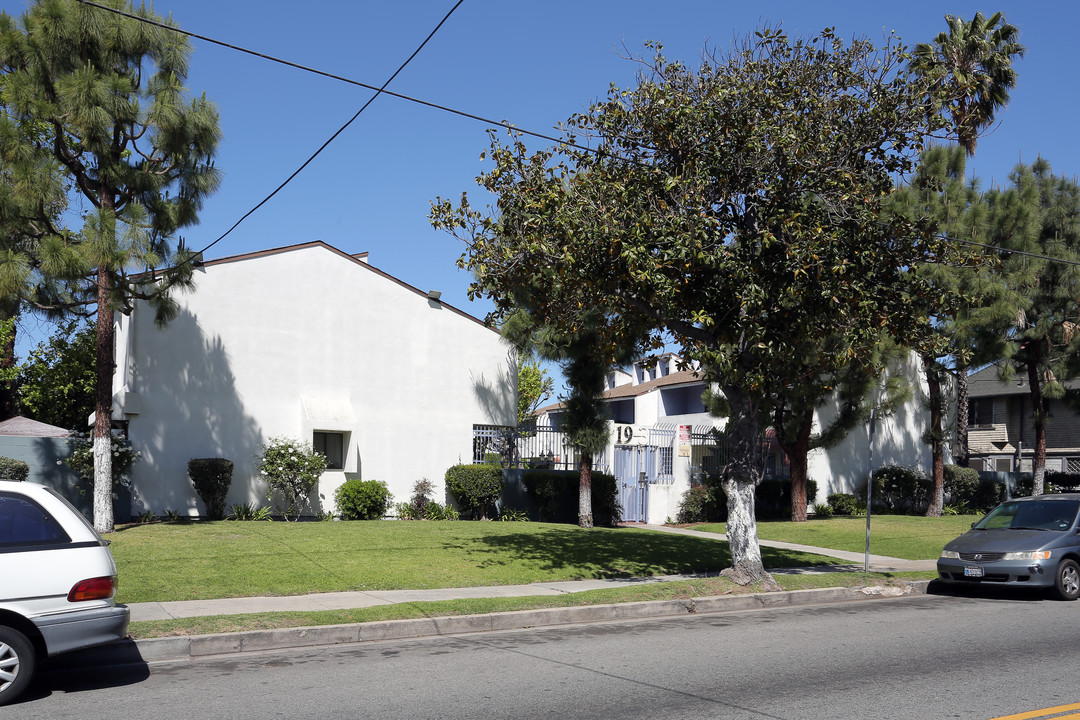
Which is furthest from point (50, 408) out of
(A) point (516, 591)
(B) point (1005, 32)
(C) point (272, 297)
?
(B) point (1005, 32)

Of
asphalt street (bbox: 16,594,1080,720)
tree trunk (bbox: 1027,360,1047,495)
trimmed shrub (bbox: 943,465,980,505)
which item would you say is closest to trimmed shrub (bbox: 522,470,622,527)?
asphalt street (bbox: 16,594,1080,720)

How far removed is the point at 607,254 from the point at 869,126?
4.43m

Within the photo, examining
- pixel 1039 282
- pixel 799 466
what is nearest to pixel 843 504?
pixel 799 466

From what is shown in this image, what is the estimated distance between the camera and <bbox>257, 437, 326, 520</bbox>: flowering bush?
21141mm

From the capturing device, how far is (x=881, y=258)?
12828 millimetres

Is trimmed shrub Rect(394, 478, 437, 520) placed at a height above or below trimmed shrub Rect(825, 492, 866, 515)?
→ above

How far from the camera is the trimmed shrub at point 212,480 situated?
2038cm

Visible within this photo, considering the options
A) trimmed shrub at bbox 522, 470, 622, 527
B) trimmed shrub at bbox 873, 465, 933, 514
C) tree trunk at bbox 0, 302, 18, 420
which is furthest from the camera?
tree trunk at bbox 0, 302, 18, 420

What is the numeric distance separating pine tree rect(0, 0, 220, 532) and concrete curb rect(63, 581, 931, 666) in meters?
Result: 9.33

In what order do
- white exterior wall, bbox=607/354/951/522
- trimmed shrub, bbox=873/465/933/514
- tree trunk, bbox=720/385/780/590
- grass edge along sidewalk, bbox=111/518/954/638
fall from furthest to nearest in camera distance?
white exterior wall, bbox=607/354/951/522
trimmed shrub, bbox=873/465/933/514
tree trunk, bbox=720/385/780/590
grass edge along sidewalk, bbox=111/518/954/638

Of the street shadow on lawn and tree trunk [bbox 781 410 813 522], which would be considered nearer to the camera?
the street shadow on lawn

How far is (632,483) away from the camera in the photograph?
81.9 feet

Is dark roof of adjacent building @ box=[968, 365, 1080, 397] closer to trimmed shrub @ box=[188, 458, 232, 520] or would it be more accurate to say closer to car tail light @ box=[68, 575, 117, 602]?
trimmed shrub @ box=[188, 458, 232, 520]

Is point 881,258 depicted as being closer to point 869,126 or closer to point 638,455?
point 869,126
